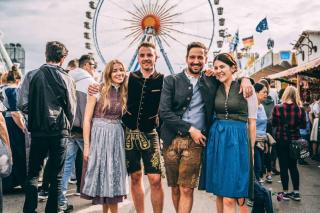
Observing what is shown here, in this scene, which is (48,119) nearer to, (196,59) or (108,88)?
(108,88)

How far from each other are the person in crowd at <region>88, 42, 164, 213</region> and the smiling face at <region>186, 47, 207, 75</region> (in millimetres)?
440

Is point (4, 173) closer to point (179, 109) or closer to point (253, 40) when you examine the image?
point (179, 109)

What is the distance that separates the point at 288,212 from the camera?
533 cm

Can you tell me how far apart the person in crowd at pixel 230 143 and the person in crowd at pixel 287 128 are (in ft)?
8.22

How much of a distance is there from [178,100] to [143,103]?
0.46 meters

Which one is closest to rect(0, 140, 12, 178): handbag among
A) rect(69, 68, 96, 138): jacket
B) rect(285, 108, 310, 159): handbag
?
rect(69, 68, 96, 138): jacket

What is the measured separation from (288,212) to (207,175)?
78.1 inches

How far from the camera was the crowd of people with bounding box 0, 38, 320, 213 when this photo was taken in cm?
390

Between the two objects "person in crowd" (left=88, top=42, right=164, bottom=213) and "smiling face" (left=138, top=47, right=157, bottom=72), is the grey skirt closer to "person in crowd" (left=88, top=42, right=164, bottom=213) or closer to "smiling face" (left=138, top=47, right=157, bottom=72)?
"person in crowd" (left=88, top=42, right=164, bottom=213)

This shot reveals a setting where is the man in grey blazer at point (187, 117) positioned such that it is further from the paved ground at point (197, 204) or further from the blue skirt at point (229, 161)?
the paved ground at point (197, 204)

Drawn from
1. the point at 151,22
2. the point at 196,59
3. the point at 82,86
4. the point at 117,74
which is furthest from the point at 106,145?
the point at 151,22

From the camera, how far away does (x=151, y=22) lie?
19.4 meters

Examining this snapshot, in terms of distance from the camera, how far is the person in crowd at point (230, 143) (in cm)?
382

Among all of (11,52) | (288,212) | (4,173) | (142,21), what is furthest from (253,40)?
(4,173)
